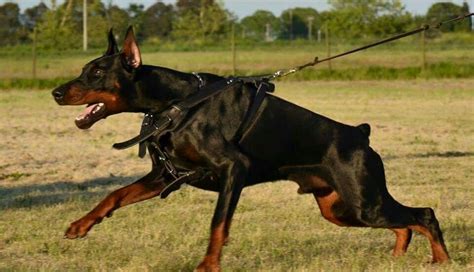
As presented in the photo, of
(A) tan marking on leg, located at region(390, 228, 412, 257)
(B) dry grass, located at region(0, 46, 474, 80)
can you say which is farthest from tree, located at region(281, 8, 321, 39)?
(A) tan marking on leg, located at region(390, 228, 412, 257)

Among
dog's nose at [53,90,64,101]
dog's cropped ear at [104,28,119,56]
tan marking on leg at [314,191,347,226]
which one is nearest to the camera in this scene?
dog's nose at [53,90,64,101]

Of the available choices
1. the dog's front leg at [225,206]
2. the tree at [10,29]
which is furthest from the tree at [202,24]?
the dog's front leg at [225,206]

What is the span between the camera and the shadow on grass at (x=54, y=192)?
9373 mm

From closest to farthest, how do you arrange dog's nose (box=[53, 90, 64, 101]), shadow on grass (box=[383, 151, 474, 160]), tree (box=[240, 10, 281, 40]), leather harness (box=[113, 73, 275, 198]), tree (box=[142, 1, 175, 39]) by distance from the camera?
leather harness (box=[113, 73, 275, 198]) → dog's nose (box=[53, 90, 64, 101]) → shadow on grass (box=[383, 151, 474, 160]) → tree (box=[142, 1, 175, 39]) → tree (box=[240, 10, 281, 40])

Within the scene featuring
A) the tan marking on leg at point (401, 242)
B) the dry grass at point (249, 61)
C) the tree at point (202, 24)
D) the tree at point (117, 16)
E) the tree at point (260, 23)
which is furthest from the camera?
the tree at point (260, 23)

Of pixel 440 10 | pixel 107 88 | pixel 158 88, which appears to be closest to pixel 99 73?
pixel 107 88

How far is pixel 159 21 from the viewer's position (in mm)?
57406

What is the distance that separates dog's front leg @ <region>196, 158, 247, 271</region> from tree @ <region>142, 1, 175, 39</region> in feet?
152

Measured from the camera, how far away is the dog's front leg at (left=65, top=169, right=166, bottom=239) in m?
6.03

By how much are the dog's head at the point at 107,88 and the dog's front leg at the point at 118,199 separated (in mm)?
475

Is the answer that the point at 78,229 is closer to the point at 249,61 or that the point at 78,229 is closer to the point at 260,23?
the point at 249,61

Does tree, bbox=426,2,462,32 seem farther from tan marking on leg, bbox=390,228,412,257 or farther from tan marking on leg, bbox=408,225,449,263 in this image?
tan marking on leg, bbox=408,225,449,263

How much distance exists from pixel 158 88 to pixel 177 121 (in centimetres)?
27

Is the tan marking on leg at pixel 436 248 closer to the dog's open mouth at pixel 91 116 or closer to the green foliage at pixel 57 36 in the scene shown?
the dog's open mouth at pixel 91 116
